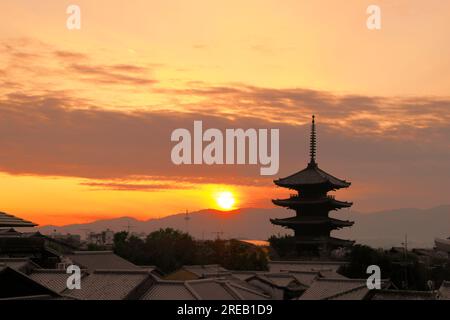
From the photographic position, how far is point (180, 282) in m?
36.0

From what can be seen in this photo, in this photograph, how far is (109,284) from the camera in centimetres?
3778

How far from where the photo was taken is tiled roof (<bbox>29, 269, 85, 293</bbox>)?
117ft

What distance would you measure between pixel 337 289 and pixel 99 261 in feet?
66.2

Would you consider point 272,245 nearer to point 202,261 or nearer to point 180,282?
point 202,261

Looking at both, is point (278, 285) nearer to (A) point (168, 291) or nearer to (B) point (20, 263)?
(A) point (168, 291)

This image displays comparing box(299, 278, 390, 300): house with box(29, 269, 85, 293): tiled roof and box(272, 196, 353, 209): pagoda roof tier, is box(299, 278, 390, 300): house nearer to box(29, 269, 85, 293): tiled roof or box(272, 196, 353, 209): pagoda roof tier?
box(29, 269, 85, 293): tiled roof

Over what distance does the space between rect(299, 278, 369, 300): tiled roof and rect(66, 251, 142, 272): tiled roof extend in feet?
50.6

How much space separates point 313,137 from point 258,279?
38.1m

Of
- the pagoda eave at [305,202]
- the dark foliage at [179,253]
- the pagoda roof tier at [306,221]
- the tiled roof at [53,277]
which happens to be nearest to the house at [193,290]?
the tiled roof at [53,277]

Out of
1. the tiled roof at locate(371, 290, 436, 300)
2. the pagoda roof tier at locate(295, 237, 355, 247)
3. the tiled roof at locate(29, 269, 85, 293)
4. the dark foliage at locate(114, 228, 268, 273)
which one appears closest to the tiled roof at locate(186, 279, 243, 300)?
the tiled roof at locate(29, 269, 85, 293)

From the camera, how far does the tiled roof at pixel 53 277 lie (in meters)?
35.6

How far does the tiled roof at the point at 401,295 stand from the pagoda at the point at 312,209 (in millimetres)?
39079

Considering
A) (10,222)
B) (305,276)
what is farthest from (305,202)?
(10,222)
